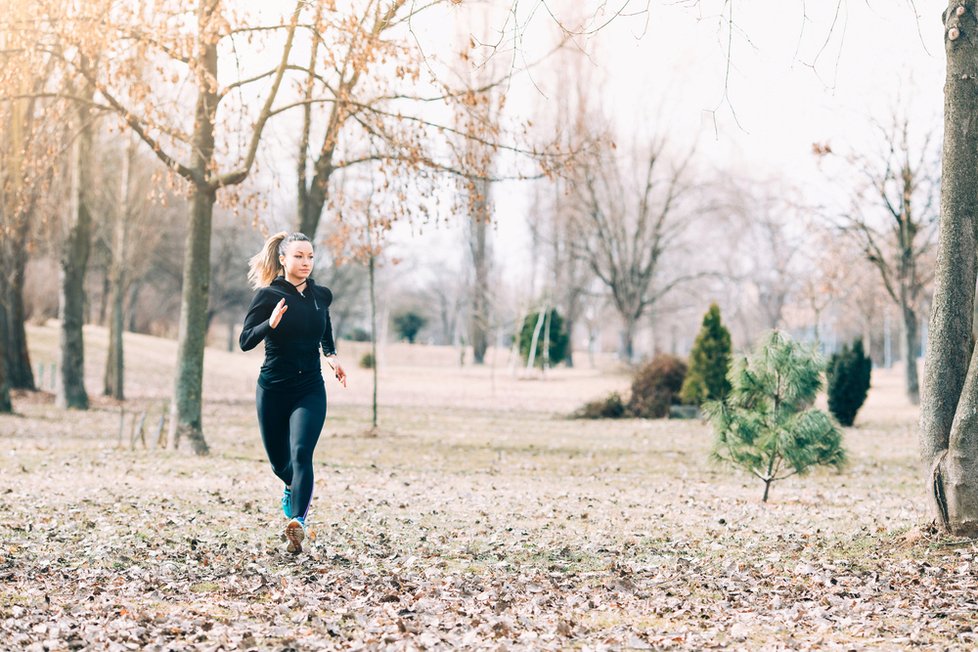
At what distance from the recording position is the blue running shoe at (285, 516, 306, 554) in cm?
704

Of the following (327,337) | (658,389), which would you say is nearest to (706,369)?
(658,389)

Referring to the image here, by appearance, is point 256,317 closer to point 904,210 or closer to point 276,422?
point 276,422

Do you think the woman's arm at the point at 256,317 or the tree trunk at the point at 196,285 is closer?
the woman's arm at the point at 256,317

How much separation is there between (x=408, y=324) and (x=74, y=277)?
53746mm

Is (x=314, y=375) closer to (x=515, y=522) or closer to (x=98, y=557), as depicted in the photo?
(x=98, y=557)

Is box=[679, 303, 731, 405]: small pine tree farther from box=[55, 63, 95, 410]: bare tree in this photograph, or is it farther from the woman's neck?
the woman's neck

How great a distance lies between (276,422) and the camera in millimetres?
7148

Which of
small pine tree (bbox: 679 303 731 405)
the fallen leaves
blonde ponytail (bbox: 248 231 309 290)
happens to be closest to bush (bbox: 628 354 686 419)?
small pine tree (bbox: 679 303 731 405)

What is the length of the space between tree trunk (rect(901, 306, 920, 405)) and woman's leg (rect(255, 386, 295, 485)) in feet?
86.9

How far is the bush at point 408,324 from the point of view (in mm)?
75812

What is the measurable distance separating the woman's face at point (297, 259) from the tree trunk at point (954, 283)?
4.31m

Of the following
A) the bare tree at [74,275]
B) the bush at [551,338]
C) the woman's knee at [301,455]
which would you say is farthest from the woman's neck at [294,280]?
the bush at [551,338]

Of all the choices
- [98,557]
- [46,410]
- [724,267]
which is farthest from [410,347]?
[98,557]

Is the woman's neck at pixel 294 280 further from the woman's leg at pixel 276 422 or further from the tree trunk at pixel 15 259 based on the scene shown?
the tree trunk at pixel 15 259
